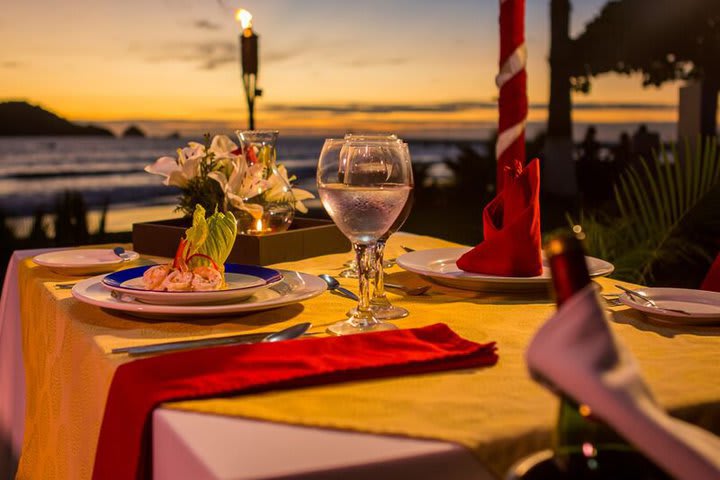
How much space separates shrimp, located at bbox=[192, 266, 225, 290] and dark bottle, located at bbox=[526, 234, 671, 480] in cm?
75

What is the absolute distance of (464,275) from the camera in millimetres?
1444

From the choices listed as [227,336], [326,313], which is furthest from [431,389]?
[326,313]

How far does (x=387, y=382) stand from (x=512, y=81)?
3.54ft

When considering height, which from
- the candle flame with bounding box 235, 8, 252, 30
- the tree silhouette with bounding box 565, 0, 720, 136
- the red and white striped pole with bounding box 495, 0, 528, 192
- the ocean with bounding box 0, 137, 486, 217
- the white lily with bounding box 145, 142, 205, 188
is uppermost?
the tree silhouette with bounding box 565, 0, 720, 136

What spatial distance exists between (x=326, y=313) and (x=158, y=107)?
13518 millimetres

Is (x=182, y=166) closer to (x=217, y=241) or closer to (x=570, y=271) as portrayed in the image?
(x=217, y=241)

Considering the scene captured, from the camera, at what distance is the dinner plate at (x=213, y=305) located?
120 centimetres

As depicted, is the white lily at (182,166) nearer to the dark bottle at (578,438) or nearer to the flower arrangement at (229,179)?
the flower arrangement at (229,179)

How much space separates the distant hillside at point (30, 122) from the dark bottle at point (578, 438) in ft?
47.3

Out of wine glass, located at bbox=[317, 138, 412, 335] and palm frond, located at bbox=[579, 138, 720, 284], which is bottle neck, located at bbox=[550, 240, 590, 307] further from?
palm frond, located at bbox=[579, 138, 720, 284]

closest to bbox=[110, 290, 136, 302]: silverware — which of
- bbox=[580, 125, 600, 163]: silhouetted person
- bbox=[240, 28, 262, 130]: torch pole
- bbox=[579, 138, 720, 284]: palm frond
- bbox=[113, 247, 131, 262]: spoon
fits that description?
bbox=[113, 247, 131, 262]: spoon

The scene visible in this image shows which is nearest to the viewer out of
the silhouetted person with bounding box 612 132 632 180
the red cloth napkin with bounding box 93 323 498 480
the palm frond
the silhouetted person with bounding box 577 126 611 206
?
the red cloth napkin with bounding box 93 323 498 480

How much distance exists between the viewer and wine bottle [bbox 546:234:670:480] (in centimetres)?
52

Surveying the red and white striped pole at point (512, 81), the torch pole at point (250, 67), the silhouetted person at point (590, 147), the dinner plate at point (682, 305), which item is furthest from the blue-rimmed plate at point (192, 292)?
the silhouetted person at point (590, 147)
